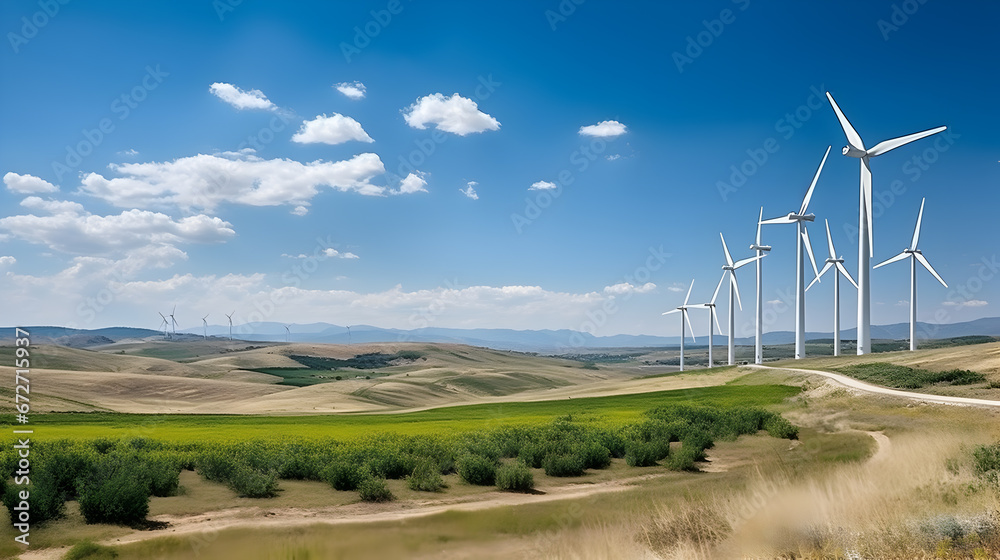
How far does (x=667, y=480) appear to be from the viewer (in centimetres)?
2256

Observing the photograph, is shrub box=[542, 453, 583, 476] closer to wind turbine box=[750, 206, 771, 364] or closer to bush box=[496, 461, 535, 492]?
bush box=[496, 461, 535, 492]

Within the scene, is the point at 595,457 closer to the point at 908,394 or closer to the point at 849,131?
the point at 908,394

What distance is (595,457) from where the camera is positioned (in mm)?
25312

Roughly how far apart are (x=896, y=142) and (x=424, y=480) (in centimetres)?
6760

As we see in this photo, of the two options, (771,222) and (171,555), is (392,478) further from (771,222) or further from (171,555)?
(771,222)

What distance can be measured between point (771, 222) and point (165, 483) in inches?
3880

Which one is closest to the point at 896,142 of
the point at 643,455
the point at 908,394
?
the point at 908,394

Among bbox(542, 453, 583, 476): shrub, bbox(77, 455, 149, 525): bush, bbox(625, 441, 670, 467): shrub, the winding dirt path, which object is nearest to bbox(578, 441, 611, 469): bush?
bbox(542, 453, 583, 476): shrub

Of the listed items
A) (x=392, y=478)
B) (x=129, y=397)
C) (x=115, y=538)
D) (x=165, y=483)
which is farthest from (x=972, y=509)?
(x=129, y=397)

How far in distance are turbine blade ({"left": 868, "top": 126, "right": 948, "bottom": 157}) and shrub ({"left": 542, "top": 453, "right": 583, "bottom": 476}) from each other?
58.4 m

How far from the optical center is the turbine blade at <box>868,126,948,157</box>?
202 ft

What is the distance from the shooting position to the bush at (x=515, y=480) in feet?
71.3

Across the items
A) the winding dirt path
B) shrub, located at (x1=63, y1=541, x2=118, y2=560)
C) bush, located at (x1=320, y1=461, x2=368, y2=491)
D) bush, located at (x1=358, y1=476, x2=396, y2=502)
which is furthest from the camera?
the winding dirt path

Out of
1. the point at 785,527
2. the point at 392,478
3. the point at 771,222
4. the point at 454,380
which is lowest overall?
the point at 454,380
